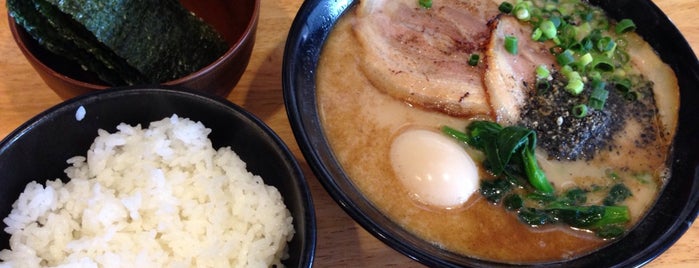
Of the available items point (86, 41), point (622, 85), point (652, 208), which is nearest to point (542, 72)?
point (622, 85)

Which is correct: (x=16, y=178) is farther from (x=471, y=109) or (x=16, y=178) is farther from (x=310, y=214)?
(x=471, y=109)

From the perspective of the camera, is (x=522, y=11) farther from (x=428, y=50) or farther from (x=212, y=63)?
(x=212, y=63)

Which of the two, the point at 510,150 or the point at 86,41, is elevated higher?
the point at 86,41

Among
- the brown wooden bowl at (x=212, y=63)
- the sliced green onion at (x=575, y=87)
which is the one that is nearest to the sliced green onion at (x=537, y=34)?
the sliced green onion at (x=575, y=87)

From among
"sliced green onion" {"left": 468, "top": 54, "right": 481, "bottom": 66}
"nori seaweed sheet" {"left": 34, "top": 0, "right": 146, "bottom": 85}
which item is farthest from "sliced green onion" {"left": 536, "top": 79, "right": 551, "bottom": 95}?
"nori seaweed sheet" {"left": 34, "top": 0, "right": 146, "bottom": 85}

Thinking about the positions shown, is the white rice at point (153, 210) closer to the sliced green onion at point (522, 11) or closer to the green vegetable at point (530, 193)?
the green vegetable at point (530, 193)
